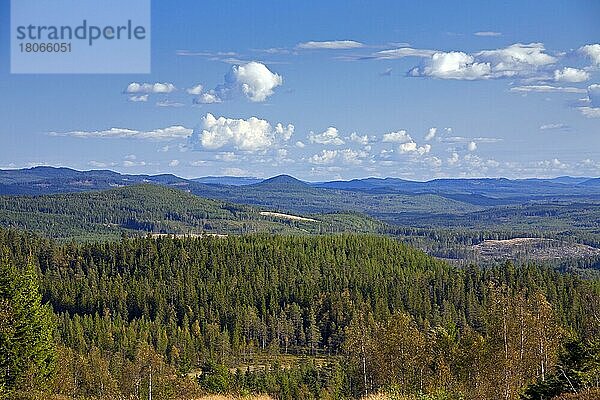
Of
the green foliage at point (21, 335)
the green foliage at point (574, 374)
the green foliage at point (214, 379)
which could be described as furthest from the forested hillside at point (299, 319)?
the green foliage at point (21, 335)

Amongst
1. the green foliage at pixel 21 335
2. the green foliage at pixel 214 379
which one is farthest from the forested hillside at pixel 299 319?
the green foliage at pixel 21 335

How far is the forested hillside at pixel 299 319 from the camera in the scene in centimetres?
5409

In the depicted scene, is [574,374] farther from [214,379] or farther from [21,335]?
[214,379]

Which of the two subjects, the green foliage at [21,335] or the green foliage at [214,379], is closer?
the green foliage at [21,335]

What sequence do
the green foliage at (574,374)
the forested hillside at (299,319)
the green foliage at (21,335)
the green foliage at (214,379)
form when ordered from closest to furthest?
the green foliage at (574,374) < the green foliage at (21,335) < the forested hillside at (299,319) < the green foliage at (214,379)

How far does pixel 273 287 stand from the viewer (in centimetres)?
15450

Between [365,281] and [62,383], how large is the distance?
330 feet

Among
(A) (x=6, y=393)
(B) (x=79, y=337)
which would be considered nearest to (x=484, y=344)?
(A) (x=6, y=393)

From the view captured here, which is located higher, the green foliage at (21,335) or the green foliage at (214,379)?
the green foliage at (21,335)

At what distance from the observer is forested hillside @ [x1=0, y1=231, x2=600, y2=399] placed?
5409 centimetres

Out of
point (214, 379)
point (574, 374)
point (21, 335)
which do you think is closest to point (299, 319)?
point (214, 379)

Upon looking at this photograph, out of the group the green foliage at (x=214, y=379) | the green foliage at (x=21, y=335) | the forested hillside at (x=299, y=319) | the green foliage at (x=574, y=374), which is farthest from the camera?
the green foliage at (x=214, y=379)

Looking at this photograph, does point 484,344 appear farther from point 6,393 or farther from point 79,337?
point 79,337

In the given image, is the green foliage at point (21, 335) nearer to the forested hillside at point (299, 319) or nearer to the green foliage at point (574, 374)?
the forested hillside at point (299, 319)
